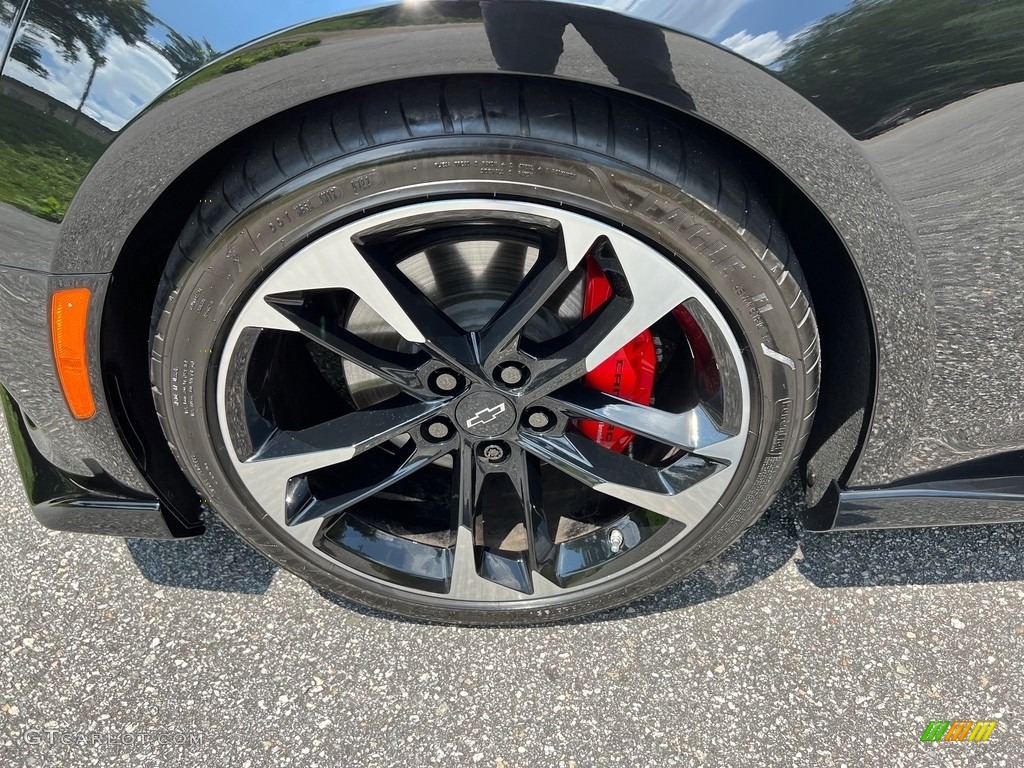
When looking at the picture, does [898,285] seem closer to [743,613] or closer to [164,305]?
[743,613]

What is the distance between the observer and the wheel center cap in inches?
59.2

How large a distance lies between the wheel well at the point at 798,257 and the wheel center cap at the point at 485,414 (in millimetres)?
591

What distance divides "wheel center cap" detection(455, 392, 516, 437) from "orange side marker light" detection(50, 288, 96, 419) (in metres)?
0.69

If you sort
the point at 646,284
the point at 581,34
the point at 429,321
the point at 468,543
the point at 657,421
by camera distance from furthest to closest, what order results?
the point at 468,543, the point at 657,421, the point at 429,321, the point at 646,284, the point at 581,34

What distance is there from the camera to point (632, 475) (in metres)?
1.59

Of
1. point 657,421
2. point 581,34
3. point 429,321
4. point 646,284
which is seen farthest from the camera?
point 657,421

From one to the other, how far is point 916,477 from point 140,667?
1.69m

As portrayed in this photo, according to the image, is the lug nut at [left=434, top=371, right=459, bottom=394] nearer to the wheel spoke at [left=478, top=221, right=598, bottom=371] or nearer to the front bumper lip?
the wheel spoke at [left=478, top=221, right=598, bottom=371]

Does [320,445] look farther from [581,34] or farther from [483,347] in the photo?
[581,34]

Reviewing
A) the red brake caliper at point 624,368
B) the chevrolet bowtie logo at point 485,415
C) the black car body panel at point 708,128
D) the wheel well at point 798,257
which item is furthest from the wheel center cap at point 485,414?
the wheel well at point 798,257

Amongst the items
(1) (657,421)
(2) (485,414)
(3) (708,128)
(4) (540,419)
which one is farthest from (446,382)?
(3) (708,128)

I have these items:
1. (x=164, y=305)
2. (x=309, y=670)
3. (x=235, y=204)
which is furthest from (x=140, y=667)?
(x=235, y=204)

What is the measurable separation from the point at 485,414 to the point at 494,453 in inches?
4.4

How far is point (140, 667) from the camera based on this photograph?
1.71m
